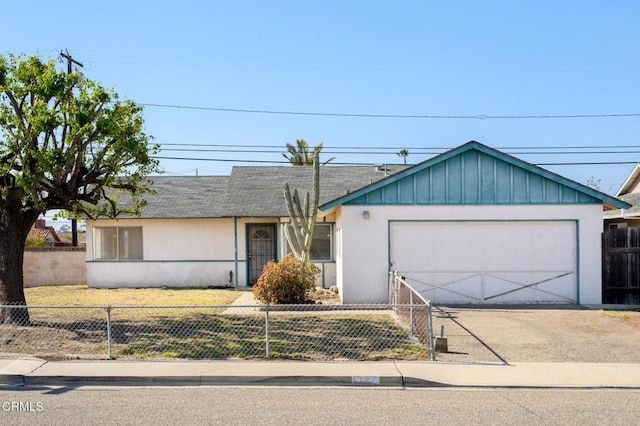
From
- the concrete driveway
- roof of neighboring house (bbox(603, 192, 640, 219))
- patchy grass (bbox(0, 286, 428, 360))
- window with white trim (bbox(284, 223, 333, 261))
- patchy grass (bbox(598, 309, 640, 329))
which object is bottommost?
patchy grass (bbox(598, 309, 640, 329))

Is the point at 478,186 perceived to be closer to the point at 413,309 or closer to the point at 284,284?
the point at 413,309

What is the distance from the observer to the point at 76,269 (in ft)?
78.0

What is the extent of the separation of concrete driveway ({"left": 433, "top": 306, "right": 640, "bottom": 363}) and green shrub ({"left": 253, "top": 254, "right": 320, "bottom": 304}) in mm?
3555

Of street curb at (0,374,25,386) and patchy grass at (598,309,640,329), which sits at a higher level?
street curb at (0,374,25,386)

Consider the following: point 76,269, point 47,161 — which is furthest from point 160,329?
point 76,269

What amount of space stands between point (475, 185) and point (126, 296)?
1105 cm

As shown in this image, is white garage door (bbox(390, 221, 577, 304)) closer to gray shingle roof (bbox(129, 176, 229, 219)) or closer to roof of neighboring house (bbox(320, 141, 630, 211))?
roof of neighboring house (bbox(320, 141, 630, 211))

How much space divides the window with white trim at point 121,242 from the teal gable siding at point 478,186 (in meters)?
9.93

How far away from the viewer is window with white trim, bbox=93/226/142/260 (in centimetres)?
2231

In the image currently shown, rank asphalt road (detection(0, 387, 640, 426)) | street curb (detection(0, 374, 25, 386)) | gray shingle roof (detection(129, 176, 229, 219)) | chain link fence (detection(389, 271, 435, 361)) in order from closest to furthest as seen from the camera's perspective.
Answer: asphalt road (detection(0, 387, 640, 426)) → street curb (detection(0, 374, 25, 386)) → chain link fence (detection(389, 271, 435, 361)) → gray shingle roof (detection(129, 176, 229, 219))

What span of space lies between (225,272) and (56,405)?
14346mm

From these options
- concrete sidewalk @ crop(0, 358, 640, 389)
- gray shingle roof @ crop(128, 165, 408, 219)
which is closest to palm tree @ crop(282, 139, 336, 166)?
gray shingle roof @ crop(128, 165, 408, 219)

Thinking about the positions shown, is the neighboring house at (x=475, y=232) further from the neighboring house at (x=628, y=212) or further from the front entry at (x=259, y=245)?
the front entry at (x=259, y=245)

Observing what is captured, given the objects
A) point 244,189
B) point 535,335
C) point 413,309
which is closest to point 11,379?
point 413,309
